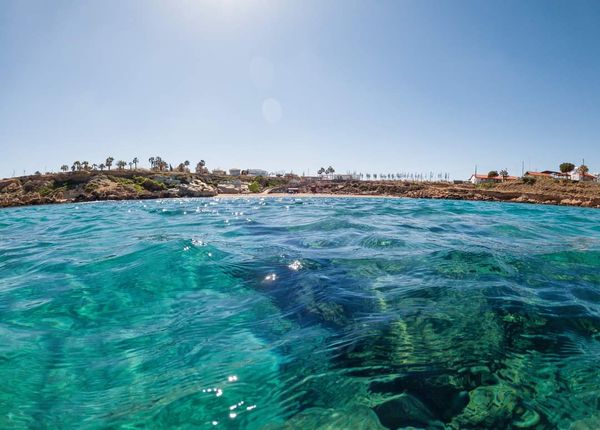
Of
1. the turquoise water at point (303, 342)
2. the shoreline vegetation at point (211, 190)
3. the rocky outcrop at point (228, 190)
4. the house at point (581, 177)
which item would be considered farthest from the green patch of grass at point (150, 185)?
the house at point (581, 177)

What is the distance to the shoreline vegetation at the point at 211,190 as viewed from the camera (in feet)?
106

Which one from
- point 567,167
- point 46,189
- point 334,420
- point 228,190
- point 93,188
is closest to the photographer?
point 334,420

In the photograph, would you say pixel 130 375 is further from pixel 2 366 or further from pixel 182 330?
pixel 2 366

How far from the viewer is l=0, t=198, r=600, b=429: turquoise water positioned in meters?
2.14

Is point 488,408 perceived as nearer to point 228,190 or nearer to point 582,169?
point 228,190

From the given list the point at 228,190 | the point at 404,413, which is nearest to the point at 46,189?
the point at 228,190

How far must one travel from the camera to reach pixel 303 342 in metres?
3.03

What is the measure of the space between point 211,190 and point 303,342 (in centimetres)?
4570

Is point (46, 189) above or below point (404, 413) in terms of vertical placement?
above

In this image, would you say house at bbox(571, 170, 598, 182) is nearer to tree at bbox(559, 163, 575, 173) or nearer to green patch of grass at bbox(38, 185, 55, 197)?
tree at bbox(559, 163, 575, 173)

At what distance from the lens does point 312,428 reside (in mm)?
1973

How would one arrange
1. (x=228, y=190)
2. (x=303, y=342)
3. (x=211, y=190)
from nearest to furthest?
(x=303, y=342) → (x=211, y=190) → (x=228, y=190)

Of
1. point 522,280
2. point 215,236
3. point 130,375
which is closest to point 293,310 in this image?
point 130,375

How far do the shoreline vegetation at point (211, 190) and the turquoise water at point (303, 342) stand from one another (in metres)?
30.6
